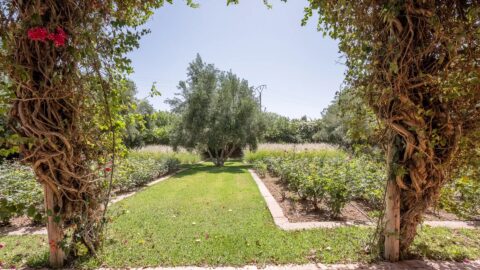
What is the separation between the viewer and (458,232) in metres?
3.94

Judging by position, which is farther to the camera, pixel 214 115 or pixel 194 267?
pixel 214 115

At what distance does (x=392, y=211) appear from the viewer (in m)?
2.80

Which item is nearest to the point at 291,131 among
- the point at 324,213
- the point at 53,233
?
the point at 324,213

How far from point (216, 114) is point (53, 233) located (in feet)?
41.3

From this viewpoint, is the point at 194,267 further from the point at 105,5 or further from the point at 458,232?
the point at 458,232

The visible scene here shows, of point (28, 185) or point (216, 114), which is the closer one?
point (28, 185)

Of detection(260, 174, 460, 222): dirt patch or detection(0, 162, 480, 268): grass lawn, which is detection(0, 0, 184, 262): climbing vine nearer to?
detection(0, 162, 480, 268): grass lawn

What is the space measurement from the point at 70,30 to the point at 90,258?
8.38 feet

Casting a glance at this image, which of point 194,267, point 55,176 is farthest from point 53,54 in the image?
point 194,267

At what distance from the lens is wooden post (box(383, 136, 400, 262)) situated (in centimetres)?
274

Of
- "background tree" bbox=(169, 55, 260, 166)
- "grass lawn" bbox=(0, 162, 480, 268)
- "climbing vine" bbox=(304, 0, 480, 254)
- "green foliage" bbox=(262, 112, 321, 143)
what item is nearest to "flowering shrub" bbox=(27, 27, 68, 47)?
"grass lawn" bbox=(0, 162, 480, 268)

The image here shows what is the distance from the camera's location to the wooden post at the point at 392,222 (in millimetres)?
2777

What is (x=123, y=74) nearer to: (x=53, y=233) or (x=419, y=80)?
(x=53, y=233)

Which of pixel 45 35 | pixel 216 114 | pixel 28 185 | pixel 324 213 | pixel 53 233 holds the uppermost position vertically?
pixel 216 114
